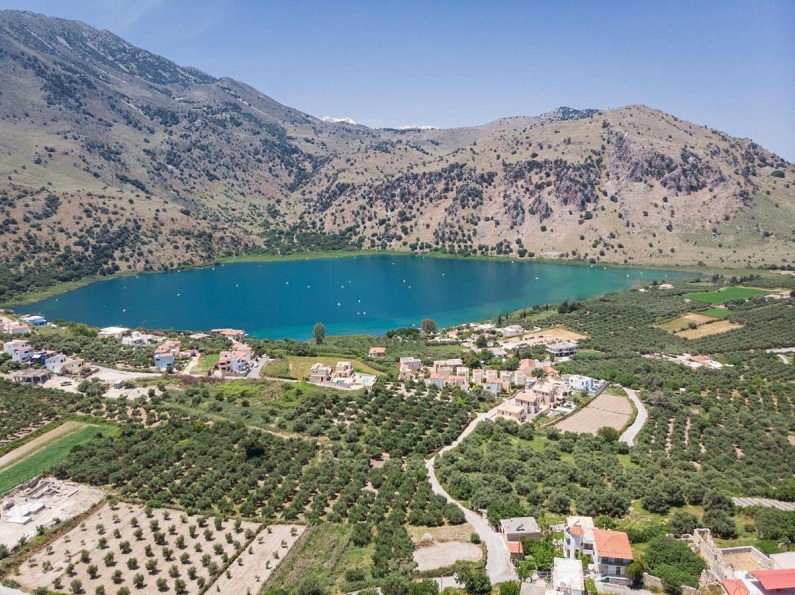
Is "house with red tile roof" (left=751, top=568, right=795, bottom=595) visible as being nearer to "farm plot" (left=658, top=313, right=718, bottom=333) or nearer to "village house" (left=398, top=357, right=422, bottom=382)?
"village house" (left=398, top=357, right=422, bottom=382)

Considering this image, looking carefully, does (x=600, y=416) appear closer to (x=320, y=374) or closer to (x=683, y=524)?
(x=683, y=524)

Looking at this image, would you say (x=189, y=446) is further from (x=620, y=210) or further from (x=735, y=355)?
(x=620, y=210)

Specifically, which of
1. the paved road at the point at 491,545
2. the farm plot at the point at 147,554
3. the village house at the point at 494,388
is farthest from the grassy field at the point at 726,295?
the farm plot at the point at 147,554

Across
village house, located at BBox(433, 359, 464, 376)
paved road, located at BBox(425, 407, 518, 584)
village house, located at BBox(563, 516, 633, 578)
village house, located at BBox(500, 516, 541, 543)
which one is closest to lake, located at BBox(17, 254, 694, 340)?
village house, located at BBox(433, 359, 464, 376)

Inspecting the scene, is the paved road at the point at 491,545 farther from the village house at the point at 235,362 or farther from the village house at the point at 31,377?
the village house at the point at 31,377

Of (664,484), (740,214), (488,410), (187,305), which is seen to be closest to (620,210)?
(740,214)

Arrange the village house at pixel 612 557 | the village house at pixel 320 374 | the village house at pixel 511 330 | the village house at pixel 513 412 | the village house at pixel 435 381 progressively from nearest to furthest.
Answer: the village house at pixel 612 557, the village house at pixel 513 412, the village house at pixel 435 381, the village house at pixel 320 374, the village house at pixel 511 330
